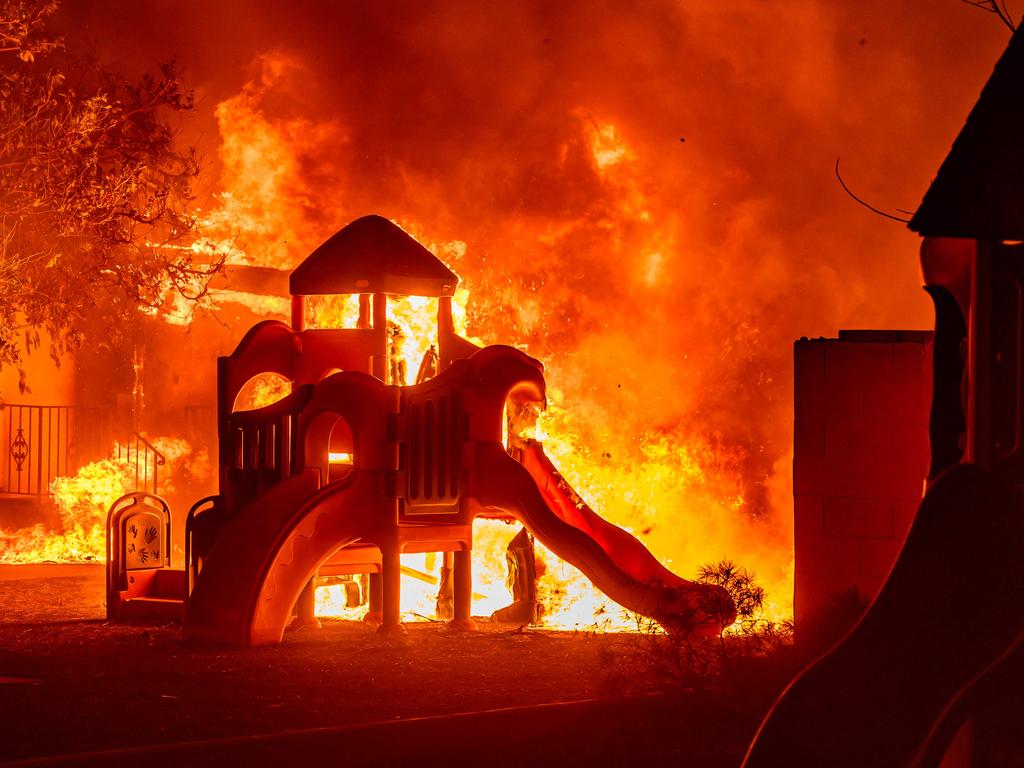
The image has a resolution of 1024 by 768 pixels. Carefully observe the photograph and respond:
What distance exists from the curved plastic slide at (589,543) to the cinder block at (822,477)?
0.90 metres

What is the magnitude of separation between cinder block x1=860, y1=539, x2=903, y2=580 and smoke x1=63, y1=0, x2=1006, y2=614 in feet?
16.8

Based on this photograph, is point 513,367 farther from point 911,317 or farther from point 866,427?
point 911,317

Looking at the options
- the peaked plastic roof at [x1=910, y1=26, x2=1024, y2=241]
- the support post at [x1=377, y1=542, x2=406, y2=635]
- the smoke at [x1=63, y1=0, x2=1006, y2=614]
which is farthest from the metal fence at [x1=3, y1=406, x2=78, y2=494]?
the peaked plastic roof at [x1=910, y1=26, x2=1024, y2=241]

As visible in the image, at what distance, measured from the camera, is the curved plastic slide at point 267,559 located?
31.6 feet

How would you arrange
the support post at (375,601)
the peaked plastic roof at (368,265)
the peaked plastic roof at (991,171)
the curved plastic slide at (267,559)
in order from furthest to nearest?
the peaked plastic roof at (368,265), the support post at (375,601), the curved plastic slide at (267,559), the peaked plastic roof at (991,171)

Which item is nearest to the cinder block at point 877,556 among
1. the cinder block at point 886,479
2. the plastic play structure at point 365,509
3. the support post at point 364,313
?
the cinder block at point 886,479

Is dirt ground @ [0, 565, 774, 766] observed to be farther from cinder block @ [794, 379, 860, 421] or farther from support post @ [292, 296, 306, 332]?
support post @ [292, 296, 306, 332]

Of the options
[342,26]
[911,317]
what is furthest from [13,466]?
[911,317]

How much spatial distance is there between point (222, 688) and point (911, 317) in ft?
34.4

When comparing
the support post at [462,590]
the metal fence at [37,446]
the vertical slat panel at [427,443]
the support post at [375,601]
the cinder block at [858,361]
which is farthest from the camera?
the metal fence at [37,446]

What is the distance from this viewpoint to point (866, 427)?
8.59 meters

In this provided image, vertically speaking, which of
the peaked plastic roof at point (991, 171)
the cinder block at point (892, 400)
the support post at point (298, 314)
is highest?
the support post at point (298, 314)

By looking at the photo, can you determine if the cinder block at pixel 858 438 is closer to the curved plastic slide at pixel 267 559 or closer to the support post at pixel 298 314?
the curved plastic slide at pixel 267 559

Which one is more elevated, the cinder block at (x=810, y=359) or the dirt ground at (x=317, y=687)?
the cinder block at (x=810, y=359)
